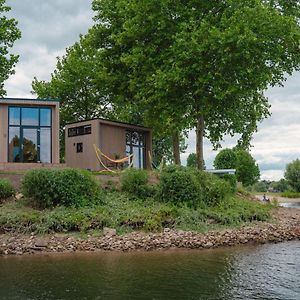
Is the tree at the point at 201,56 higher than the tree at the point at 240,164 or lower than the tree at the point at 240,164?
higher

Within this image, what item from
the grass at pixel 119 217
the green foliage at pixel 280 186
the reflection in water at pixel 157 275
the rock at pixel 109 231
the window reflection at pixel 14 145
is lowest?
the reflection in water at pixel 157 275

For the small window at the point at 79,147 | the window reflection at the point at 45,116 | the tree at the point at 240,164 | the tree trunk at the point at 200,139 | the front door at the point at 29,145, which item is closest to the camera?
the front door at the point at 29,145

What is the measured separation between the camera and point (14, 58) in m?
31.7

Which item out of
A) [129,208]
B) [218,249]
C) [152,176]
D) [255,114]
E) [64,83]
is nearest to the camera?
[218,249]

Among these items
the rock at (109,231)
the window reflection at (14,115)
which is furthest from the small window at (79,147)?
the rock at (109,231)

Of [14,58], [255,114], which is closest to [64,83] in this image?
[14,58]

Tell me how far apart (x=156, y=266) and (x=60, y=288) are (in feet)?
11.7

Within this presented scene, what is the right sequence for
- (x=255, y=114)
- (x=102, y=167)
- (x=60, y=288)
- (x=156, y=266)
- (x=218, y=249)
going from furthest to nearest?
(x=255, y=114), (x=102, y=167), (x=218, y=249), (x=156, y=266), (x=60, y=288)

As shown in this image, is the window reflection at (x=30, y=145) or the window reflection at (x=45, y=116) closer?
the window reflection at (x=30, y=145)

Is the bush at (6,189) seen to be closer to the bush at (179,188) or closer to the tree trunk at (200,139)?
the bush at (179,188)

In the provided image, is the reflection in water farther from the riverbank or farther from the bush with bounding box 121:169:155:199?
the bush with bounding box 121:169:155:199

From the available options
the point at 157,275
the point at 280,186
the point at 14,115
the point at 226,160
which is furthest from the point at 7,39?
the point at 280,186

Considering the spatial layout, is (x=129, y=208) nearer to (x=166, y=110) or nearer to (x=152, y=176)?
(x=152, y=176)

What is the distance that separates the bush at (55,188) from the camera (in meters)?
19.3
